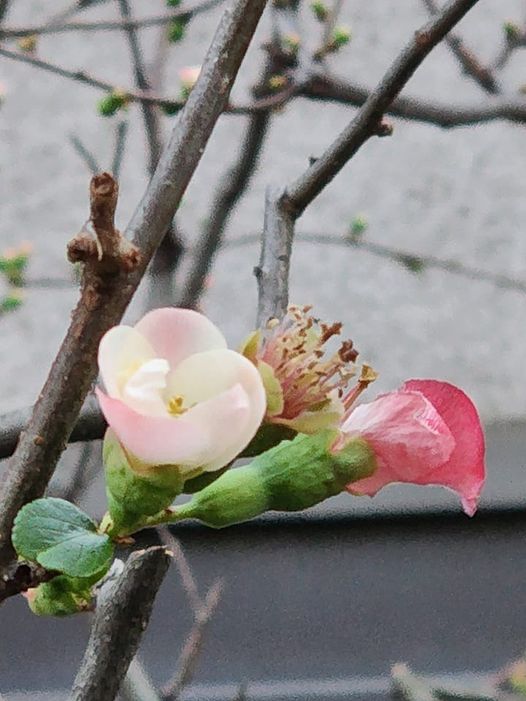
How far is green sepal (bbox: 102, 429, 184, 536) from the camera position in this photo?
191 mm

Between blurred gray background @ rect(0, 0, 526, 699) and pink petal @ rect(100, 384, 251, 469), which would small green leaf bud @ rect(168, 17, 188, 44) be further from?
pink petal @ rect(100, 384, 251, 469)

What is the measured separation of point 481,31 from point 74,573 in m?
1.31

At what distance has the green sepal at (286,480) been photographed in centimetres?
22

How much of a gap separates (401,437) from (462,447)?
2cm

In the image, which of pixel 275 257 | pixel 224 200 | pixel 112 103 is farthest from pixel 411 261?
pixel 275 257

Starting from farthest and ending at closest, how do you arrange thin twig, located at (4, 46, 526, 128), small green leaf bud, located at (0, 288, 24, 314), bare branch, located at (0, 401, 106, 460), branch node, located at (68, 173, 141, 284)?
1. small green leaf bud, located at (0, 288, 24, 314)
2. thin twig, located at (4, 46, 526, 128)
3. bare branch, located at (0, 401, 106, 460)
4. branch node, located at (68, 173, 141, 284)

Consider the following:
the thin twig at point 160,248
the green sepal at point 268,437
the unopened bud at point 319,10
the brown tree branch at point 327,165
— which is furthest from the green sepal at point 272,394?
the unopened bud at point 319,10

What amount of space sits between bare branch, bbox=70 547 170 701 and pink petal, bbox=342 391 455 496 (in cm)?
5

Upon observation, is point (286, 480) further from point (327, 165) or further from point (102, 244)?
point (327, 165)

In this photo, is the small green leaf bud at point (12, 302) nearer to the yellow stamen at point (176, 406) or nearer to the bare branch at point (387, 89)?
the bare branch at point (387, 89)

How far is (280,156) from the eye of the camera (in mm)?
1343

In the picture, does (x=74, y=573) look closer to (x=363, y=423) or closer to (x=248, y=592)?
(x=363, y=423)

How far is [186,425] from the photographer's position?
17cm

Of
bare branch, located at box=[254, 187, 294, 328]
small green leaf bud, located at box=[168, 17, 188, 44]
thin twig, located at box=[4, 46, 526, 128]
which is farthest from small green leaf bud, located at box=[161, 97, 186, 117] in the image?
bare branch, located at box=[254, 187, 294, 328]
